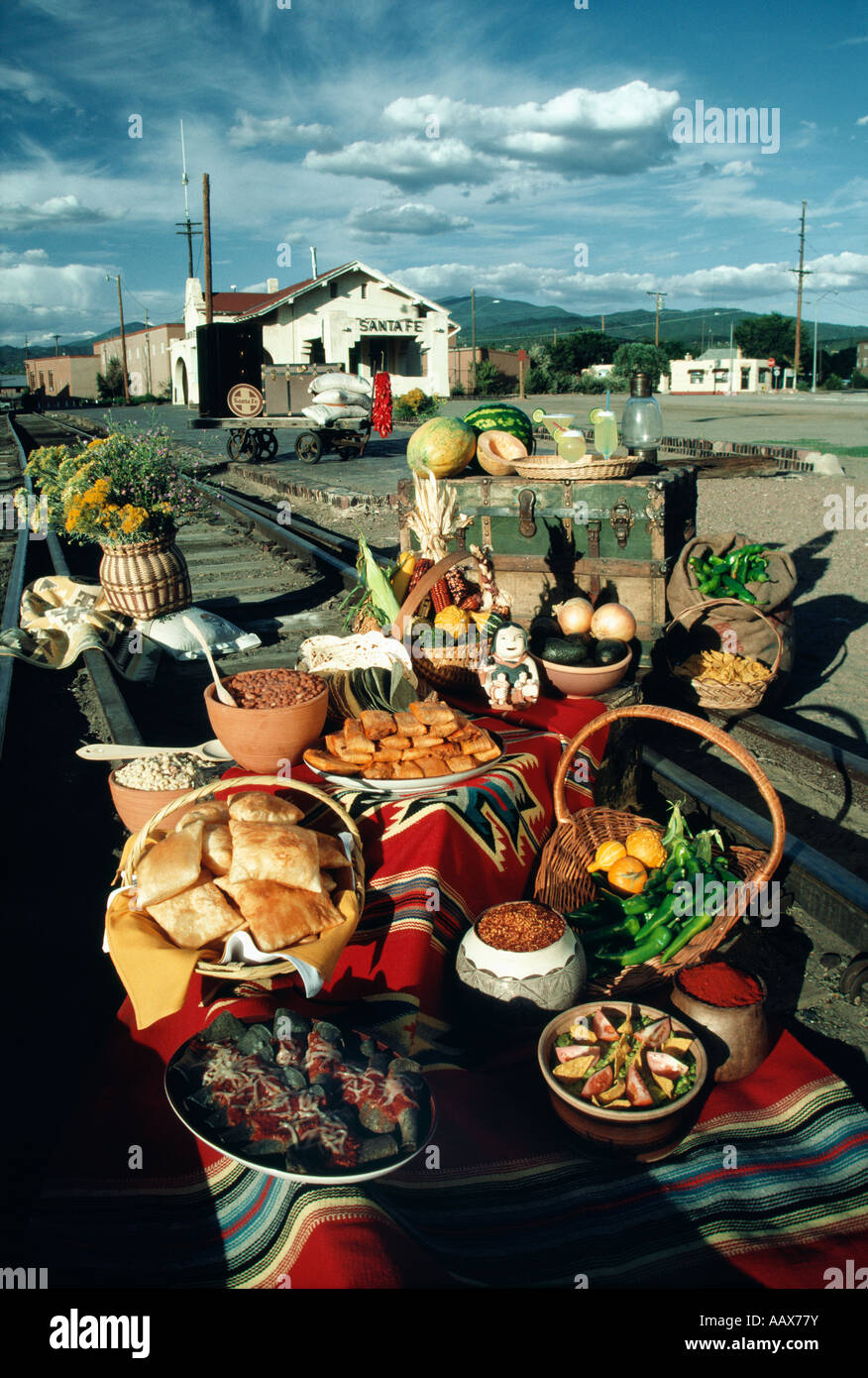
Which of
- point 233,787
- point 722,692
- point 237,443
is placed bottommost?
point 722,692

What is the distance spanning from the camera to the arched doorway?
57531mm

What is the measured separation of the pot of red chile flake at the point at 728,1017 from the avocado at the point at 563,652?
→ 1861mm

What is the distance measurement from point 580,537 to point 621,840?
253cm

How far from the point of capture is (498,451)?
5.94m

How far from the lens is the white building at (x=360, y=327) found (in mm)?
41656

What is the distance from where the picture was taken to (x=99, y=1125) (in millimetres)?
2246

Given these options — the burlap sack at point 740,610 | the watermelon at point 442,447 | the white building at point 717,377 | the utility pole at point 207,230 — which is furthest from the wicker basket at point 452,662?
the white building at point 717,377

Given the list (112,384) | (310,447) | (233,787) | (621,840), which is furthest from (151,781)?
(112,384)

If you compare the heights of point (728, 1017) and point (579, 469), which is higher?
point (579, 469)

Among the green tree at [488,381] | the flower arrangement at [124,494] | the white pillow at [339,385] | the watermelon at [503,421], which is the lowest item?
the flower arrangement at [124,494]

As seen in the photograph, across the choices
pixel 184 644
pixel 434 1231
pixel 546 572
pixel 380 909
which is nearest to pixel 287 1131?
pixel 434 1231

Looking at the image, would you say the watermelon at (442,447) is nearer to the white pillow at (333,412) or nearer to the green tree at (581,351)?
the white pillow at (333,412)

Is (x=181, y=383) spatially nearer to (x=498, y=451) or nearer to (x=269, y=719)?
(x=498, y=451)

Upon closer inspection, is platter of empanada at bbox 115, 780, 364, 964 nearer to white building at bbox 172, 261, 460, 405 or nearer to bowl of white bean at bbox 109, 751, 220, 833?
bowl of white bean at bbox 109, 751, 220, 833
